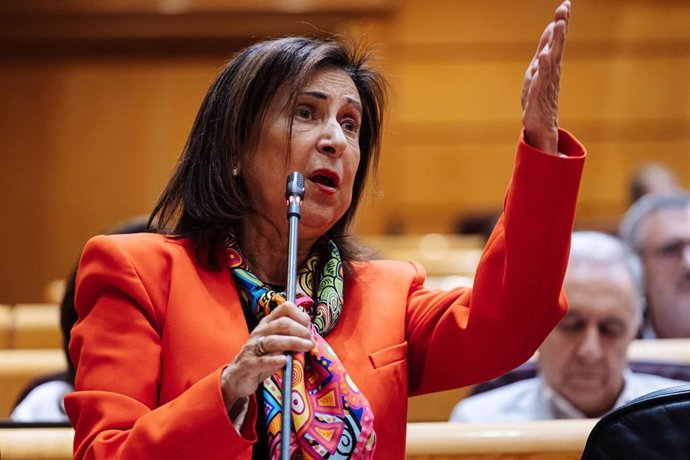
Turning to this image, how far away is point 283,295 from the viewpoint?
145cm

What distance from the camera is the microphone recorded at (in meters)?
1.18

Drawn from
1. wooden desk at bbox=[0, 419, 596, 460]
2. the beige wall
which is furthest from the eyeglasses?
the beige wall

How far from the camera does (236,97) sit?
1.55m

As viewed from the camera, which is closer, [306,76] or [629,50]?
[306,76]

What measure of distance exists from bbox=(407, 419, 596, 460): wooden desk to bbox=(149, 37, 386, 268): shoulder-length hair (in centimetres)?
36

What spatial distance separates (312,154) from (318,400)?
0.37 meters

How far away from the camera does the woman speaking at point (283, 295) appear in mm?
1329

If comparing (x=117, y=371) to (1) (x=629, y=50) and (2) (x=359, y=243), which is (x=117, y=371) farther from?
(1) (x=629, y=50)

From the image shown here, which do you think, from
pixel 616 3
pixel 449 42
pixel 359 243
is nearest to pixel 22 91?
pixel 449 42

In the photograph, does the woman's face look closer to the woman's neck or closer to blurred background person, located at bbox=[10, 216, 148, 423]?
the woman's neck

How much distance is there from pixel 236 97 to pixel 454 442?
0.69 m

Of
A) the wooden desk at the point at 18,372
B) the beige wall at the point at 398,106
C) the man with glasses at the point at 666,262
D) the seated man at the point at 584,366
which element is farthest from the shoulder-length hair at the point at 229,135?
the beige wall at the point at 398,106

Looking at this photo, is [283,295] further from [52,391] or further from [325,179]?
[52,391]

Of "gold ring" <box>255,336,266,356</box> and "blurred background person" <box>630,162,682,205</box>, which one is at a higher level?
"gold ring" <box>255,336,266,356</box>
